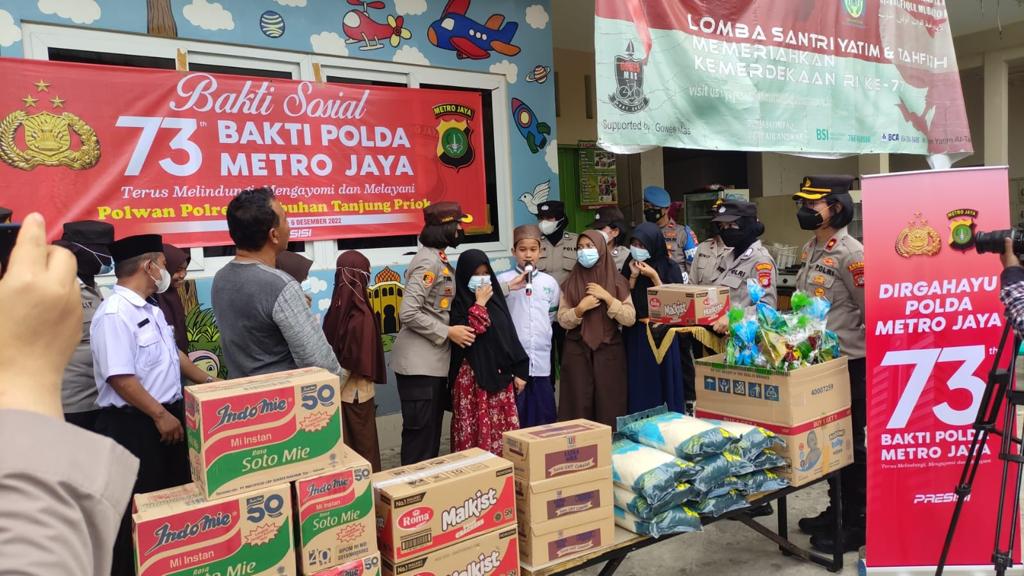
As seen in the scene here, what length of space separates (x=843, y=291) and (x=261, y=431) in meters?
2.98

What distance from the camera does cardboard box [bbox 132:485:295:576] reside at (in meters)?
1.81

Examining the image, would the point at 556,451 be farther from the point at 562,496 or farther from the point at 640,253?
the point at 640,253

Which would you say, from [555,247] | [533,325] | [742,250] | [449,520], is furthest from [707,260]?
[449,520]

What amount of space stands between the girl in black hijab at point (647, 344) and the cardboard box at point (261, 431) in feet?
9.09

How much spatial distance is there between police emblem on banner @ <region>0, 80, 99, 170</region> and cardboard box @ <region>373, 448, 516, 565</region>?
291cm

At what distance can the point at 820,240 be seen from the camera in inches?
147

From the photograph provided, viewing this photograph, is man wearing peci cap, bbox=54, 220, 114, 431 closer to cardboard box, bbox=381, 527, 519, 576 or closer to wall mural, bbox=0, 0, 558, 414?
wall mural, bbox=0, 0, 558, 414

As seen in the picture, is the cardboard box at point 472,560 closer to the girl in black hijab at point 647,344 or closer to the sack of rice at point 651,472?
the sack of rice at point 651,472

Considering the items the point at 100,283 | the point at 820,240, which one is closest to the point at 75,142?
the point at 100,283

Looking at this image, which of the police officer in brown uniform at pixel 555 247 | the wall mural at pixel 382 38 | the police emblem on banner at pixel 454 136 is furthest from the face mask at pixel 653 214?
the police emblem on banner at pixel 454 136

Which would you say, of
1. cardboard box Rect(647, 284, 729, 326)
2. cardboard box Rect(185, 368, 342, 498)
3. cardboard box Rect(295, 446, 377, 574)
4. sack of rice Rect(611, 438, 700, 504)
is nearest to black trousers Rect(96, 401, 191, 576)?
cardboard box Rect(185, 368, 342, 498)

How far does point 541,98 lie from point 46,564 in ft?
18.3

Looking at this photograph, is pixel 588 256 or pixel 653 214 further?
A: pixel 653 214

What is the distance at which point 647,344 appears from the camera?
4500 millimetres
